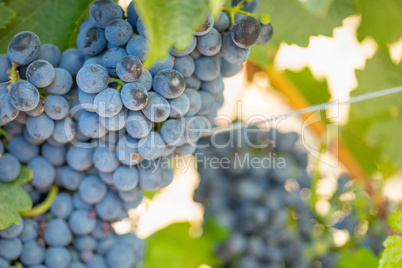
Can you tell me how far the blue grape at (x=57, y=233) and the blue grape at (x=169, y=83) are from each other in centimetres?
26

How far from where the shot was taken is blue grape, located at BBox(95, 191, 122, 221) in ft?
2.18

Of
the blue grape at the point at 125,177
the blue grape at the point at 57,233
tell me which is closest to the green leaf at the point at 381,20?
the blue grape at the point at 125,177

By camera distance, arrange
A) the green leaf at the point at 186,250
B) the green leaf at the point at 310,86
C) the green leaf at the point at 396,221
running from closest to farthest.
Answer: the green leaf at the point at 396,221 < the green leaf at the point at 186,250 < the green leaf at the point at 310,86

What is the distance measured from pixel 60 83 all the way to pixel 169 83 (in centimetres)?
15

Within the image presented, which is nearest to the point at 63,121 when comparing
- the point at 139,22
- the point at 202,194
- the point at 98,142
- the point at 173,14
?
the point at 98,142

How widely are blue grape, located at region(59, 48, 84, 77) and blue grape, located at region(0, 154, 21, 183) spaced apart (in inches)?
5.9

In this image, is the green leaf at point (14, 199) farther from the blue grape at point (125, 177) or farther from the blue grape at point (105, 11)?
the blue grape at point (105, 11)

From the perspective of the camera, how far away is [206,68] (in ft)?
1.98

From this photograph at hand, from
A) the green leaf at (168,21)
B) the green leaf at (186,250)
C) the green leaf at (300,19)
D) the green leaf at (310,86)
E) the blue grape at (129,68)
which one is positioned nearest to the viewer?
the green leaf at (168,21)

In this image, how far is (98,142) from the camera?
624 mm

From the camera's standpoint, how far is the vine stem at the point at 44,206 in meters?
0.65

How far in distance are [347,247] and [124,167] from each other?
739 mm

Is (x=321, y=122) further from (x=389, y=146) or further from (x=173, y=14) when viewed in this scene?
(x=173, y=14)

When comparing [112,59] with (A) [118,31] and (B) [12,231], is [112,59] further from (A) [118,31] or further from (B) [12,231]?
(B) [12,231]
